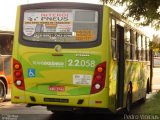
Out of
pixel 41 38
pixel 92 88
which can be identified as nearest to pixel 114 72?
pixel 92 88

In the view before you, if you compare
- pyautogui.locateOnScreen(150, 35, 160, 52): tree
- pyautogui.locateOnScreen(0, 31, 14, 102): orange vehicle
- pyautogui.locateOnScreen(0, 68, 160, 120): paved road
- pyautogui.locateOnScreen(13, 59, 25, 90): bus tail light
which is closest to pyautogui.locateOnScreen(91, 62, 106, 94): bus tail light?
pyautogui.locateOnScreen(13, 59, 25, 90): bus tail light

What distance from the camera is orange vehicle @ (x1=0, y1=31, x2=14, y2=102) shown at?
17.7m

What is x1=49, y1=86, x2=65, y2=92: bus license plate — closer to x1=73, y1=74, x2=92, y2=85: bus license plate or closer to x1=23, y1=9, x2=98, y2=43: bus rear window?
x1=73, y1=74, x2=92, y2=85: bus license plate

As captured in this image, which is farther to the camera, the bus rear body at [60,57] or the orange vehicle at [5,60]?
the orange vehicle at [5,60]

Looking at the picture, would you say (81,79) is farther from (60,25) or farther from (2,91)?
(2,91)

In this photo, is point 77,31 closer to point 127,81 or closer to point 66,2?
point 66,2

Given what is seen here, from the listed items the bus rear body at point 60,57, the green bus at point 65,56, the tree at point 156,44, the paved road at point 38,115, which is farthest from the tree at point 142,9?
the paved road at point 38,115

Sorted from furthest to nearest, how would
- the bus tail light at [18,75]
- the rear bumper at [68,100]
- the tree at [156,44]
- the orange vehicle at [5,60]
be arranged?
the orange vehicle at [5,60], the tree at [156,44], the bus tail light at [18,75], the rear bumper at [68,100]

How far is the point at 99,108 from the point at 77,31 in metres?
1.83

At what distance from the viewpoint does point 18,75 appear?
1263cm

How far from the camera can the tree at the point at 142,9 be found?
1247 centimetres

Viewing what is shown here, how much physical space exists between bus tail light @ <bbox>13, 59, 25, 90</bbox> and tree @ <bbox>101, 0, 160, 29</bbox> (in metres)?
2.73

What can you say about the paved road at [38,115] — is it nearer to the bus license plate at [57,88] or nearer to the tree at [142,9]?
the bus license plate at [57,88]

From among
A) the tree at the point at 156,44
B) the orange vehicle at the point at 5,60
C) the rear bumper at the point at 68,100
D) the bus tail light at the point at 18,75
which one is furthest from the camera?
the orange vehicle at the point at 5,60
